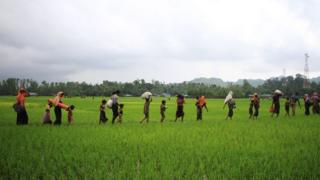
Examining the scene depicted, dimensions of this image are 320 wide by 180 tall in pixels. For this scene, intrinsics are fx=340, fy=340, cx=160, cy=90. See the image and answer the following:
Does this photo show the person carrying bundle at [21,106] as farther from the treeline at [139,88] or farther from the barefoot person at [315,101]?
the treeline at [139,88]

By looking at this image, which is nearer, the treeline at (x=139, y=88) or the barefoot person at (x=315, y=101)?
the barefoot person at (x=315, y=101)

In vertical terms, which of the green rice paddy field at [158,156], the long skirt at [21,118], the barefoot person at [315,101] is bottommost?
the green rice paddy field at [158,156]

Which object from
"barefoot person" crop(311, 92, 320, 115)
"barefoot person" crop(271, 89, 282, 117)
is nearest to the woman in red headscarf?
"barefoot person" crop(271, 89, 282, 117)

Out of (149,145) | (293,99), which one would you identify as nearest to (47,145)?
(149,145)

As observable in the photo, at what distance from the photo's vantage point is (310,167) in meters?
6.89

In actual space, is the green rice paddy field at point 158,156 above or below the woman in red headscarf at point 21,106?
below

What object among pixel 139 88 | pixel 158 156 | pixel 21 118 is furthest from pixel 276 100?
pixel 139 88

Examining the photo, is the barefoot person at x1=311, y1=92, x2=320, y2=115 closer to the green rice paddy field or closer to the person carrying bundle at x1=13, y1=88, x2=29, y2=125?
the green rice paddy field

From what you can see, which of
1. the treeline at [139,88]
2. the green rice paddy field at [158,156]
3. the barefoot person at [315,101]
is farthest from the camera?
the treeline at [139,88]

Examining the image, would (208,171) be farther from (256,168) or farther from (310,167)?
(310,167)

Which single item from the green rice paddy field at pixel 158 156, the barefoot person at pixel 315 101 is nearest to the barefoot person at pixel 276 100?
the barefoot person at pixel 315 101

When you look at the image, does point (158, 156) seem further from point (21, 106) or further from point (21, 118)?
point (21, 118)

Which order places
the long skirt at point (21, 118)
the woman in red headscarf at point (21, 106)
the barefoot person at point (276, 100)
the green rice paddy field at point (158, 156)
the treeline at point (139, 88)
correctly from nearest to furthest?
the green rice paddy field at point (158, 156) → the woman in red headscarf at point (21, 106) → the long skirt at point (21, 118) → the barefoot person at point (276, 100) → the treeline at point (139, 88)

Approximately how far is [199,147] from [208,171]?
9.06 feet
